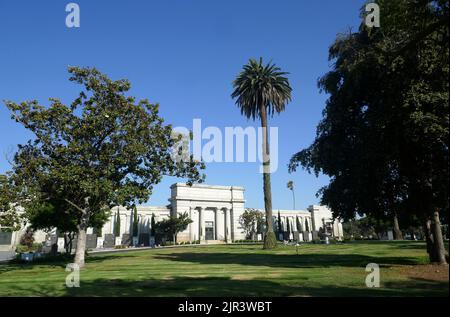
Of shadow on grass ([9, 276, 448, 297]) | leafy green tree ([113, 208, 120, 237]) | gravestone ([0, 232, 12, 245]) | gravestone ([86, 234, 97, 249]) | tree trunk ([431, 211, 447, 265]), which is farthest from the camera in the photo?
leafy green tree ([113, 208, 120, 237])

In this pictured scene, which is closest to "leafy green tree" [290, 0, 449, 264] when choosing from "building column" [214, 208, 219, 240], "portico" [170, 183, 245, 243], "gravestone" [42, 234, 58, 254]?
"gravestone" [42, 234, 58, 254]

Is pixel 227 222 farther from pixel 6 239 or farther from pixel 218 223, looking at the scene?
pixel 6 239

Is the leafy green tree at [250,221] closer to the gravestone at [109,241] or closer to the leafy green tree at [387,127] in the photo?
the gravestone at [109,241]

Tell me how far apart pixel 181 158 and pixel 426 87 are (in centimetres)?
1776

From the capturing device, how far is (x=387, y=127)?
1806 centimetres

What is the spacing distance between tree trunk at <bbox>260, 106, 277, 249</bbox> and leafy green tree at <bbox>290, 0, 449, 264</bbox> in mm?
21433

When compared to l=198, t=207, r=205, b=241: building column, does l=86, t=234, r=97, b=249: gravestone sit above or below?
below

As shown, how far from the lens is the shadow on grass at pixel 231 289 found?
12.1m

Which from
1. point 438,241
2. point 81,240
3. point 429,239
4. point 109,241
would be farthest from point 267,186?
point 109,241

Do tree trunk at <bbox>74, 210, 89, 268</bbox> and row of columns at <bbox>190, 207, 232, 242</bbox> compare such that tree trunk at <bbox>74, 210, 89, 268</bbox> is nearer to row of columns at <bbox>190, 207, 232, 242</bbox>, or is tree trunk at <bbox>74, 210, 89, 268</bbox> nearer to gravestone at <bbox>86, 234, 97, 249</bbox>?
gravestone at <bbox>86, 234, 97, 249</bbox>

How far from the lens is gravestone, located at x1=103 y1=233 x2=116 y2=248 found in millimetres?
78875

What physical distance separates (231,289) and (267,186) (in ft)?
106
